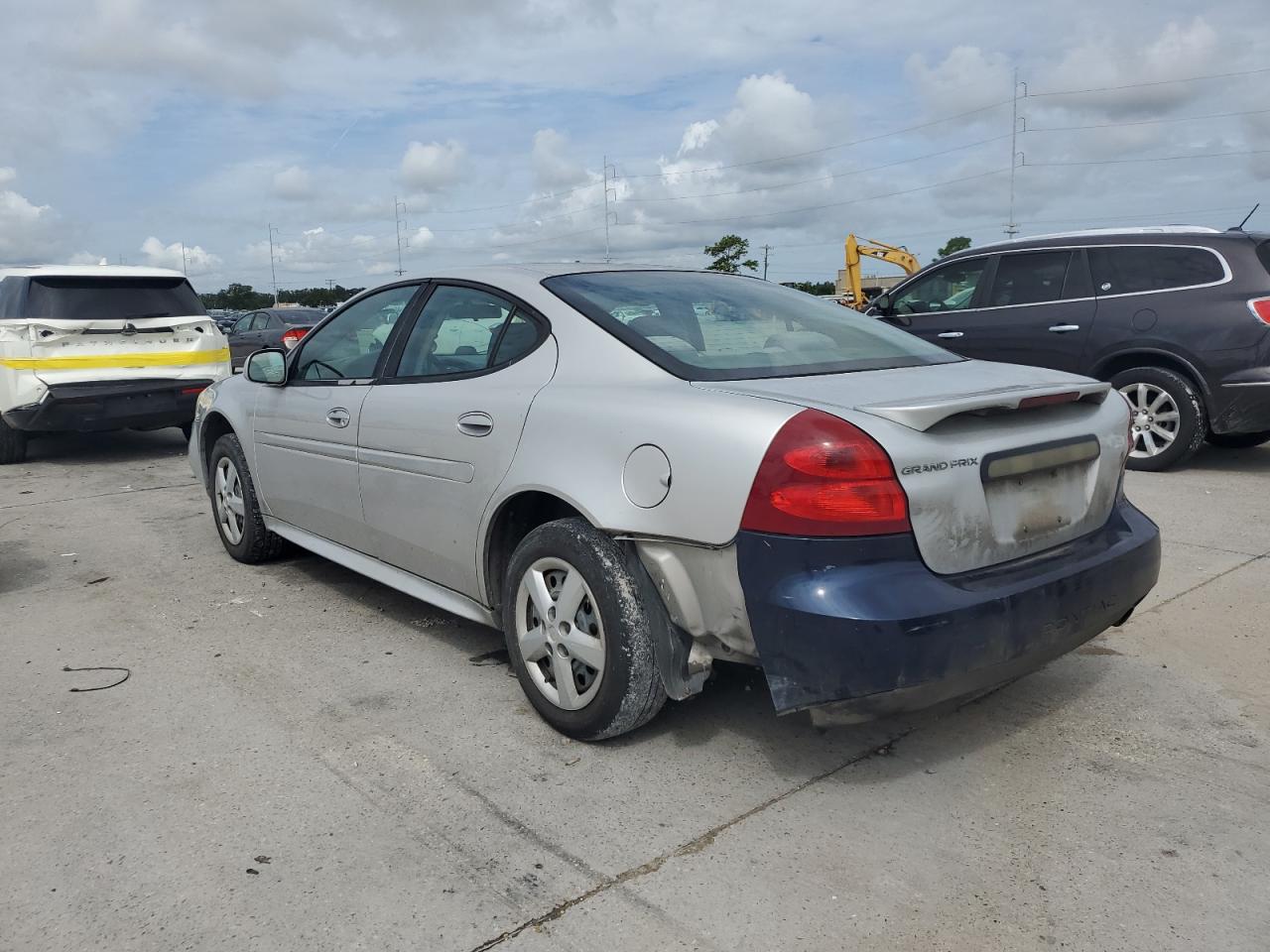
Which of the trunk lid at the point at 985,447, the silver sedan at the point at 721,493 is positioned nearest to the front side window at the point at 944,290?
the silver sedan at the point at 721,493

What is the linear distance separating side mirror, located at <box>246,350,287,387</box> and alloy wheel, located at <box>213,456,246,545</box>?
607 mm

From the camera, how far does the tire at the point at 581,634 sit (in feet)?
9.65

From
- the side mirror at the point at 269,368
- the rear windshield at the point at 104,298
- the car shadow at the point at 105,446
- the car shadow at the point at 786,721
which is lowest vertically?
the car shadow at the point at 105,446

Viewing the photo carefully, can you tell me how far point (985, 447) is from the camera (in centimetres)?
273

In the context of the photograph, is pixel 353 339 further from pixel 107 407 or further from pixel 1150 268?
pixel 1150 268

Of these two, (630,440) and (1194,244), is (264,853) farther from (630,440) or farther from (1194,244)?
(1194,244)

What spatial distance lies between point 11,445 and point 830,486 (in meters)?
9.05

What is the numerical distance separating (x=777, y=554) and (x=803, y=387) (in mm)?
552

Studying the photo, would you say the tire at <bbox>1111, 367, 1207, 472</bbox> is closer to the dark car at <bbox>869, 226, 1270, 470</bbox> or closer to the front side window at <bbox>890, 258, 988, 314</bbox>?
the dark car at <bbox>869, 226, 1270, 470</bbox>

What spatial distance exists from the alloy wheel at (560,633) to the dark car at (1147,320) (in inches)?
220

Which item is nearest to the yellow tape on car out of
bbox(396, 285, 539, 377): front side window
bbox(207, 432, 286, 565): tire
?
bbox(207, 432, 286, 565): tire

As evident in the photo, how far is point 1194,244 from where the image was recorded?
7371 millimetres

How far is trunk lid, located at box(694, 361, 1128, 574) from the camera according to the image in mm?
2623

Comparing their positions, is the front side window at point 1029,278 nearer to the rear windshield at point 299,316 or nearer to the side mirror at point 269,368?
the side mirror at point 269,368
